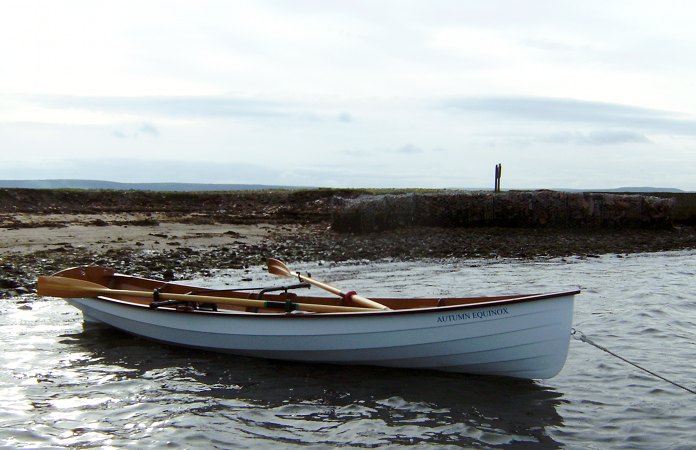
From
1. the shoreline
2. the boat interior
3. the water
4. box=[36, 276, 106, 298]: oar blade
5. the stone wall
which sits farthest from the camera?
the stone wall

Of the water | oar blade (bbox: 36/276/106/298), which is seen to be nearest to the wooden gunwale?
oar blade (bbox: 36/276/106/298)

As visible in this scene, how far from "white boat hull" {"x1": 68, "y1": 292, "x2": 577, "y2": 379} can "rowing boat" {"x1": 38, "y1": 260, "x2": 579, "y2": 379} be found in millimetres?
12

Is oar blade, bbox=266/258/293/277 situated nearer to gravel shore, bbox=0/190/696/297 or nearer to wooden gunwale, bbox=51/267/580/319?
wooden gunwale, bbox=51/267/580/319

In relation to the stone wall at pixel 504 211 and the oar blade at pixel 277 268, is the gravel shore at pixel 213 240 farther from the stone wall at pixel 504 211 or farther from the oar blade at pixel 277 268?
the oar blade at pixel 277 268

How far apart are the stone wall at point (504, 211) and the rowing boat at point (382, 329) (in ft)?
46.8

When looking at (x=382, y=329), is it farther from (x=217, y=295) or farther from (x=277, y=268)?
(x=277, y=268)

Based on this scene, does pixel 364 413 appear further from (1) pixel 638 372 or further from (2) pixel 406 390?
(1) pixel 638 372

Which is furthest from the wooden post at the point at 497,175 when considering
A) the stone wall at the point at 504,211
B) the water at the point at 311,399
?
the water at the point at 311,399

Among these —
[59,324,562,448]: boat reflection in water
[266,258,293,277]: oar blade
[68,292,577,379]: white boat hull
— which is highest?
[266,258,293,277]: oar blade

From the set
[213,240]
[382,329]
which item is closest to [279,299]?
[382,329]

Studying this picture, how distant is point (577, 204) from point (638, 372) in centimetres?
1904

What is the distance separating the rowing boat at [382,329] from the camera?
8.23m

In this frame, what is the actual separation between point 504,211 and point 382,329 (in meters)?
19.2

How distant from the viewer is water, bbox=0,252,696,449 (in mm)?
7211
